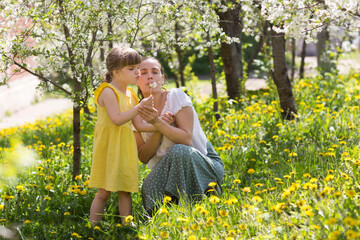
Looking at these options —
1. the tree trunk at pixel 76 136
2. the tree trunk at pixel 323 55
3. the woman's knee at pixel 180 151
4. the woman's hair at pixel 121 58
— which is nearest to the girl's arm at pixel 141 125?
the woman's knee at pixel 180 151

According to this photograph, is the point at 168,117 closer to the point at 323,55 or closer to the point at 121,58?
the point at 121,58

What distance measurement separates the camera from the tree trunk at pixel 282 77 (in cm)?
496

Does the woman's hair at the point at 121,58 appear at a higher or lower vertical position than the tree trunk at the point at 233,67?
higher

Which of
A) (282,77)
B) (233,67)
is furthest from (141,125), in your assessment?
(233,67)

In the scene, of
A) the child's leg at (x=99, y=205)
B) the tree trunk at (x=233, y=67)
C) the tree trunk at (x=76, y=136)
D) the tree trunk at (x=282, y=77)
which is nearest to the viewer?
the child's leg at (x=99, y=205)

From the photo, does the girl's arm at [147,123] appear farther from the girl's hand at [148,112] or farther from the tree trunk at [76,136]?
the tree trunk at [76,136]

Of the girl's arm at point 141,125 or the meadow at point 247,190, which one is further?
the girl's arm at point 141,125

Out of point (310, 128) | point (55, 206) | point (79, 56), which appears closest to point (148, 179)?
point (55, 206)

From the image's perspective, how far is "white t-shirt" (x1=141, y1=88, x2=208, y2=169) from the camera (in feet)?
10.6

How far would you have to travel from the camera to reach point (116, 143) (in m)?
3.06

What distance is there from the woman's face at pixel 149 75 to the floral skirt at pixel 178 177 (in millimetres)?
500

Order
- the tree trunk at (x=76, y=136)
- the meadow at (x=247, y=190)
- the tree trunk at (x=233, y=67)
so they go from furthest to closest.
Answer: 1. the tree trunk at (x=233, y=67)
2. the tree trunk at (x=76, y=136)
3. the meadow at (x=247, y=190)

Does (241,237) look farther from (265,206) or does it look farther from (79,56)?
(79,56)

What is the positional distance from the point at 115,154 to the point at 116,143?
0.08m
